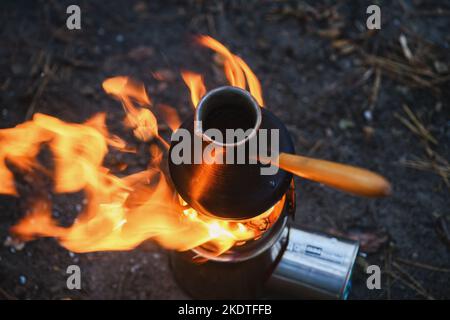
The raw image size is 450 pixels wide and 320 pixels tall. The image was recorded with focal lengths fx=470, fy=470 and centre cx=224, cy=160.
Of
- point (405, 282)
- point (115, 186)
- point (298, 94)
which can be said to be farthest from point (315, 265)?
point (298, 94)

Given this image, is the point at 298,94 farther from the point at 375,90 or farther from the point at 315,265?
the point at 315,265

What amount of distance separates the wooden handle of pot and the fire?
80 centimetres

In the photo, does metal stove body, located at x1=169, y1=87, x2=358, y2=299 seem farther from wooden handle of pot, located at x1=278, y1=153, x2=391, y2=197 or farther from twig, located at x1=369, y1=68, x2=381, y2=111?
twig, located at x1=369, y1=68, x2=381, y2=111

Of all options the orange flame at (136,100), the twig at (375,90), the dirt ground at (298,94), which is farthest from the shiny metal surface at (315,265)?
the twig at (375,90)

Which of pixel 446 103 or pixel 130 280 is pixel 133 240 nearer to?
pixel 130 280

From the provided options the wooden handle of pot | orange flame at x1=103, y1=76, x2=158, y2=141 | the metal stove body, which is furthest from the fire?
the wooden handle of pot

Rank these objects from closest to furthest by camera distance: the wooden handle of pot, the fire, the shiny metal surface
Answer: the wooden handle of pot → the fire → the shiny metal surface

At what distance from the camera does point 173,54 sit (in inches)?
165

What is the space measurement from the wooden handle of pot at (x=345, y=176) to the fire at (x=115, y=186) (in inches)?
31.5

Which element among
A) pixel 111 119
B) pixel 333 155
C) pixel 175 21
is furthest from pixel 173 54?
pixel 333 155

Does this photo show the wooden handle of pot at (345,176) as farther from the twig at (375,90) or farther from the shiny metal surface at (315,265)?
the twig at (375,90)

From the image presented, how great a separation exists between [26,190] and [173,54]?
1693 mm

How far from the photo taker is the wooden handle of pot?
1710mm

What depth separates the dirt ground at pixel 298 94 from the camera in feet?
11.4
